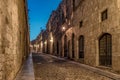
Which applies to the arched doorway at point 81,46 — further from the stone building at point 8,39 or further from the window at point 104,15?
the stone building at point 8,39

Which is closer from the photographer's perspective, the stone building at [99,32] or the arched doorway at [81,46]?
the stone building at [99,32]

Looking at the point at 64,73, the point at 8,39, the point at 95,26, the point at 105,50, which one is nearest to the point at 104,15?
the point at 95,26

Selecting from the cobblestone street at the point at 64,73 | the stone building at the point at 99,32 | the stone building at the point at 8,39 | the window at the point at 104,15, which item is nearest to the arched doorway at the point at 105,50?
the stone building at the point at 99,32

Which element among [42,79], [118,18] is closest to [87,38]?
[118,18]

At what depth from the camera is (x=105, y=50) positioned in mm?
11453

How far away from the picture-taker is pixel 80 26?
17.2 m

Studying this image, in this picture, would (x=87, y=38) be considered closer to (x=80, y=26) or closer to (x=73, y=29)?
(x=80, y=26)

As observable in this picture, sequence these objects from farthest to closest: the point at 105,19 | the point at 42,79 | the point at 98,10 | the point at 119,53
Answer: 1. the point at 98,10
2. the point at 105,19
3. the point at 119,53
4. the point at 42,79

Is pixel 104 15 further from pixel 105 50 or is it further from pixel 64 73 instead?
pixel 64 73

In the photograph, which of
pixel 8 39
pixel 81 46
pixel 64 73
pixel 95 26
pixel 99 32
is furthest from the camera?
pixel 81 46

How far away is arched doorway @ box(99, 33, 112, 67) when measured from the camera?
10938 millimetres

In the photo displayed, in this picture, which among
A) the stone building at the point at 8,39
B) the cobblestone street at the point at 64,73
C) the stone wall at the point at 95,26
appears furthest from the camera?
the stone wall at the point at 95,26

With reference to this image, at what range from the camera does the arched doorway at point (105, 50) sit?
10938 mm

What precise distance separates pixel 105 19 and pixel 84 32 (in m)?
4.61
